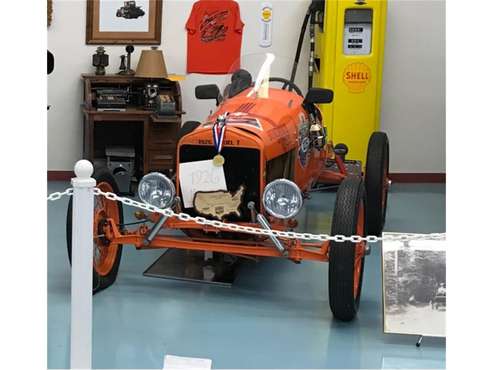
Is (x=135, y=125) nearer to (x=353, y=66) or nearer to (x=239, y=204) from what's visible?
(x=353, y=66)

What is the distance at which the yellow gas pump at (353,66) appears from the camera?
7.10 m

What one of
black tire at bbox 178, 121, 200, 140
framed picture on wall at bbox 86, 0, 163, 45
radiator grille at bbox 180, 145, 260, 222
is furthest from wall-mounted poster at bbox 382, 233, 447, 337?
framed picture on wall at bbox 86, 0, 163, 45

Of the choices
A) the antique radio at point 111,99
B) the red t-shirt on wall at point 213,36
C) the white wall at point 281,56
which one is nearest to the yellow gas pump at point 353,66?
the white wall at point 281,56

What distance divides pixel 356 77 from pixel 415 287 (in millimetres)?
3756

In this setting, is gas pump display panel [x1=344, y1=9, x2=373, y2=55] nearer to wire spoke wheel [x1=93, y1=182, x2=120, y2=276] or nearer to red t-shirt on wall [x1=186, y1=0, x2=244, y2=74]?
red t-shirt on wall [x1=186, y1=0, x2=244, y2=74]

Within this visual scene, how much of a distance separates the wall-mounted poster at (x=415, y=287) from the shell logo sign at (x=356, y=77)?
11.8ft

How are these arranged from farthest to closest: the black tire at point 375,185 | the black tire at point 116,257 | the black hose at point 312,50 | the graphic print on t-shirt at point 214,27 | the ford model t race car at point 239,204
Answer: the graphic print on t-shirt at point 214,27, the black hose at point 312,50, the black tire at point 375,185, the black tire at point 116,257, the ford model t race car at point 239,204

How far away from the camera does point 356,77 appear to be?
7.21 meters

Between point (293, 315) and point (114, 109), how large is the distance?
3.58 meters

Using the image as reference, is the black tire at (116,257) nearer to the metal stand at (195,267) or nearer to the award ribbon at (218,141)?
the metal stand at (195,267)

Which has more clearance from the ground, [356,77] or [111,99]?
[356,77]

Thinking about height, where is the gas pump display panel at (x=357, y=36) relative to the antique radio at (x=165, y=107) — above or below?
above

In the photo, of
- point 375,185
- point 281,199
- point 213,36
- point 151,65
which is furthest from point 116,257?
point 213,36

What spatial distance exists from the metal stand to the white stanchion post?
1515 millimetres
